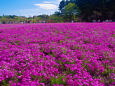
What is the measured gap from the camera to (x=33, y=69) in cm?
426

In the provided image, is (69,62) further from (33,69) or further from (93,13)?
(93,13)

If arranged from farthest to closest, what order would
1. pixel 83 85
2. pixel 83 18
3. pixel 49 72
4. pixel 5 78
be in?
pixel 83 18, pixel 49 72, pixel 5 78, pixel 83 85

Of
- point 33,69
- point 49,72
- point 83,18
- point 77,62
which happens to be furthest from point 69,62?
point 83,18

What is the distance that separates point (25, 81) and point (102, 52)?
3717mm

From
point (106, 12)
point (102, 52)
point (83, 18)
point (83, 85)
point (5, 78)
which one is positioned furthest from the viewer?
point (83, 18)

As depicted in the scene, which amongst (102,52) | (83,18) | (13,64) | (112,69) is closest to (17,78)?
(13,64)

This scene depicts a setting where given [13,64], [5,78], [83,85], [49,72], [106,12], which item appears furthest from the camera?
[106,12]

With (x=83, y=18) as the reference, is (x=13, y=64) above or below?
below

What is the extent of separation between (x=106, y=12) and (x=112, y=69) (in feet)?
178

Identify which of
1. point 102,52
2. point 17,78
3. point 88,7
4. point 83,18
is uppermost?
point 88,7

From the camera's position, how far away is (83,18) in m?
60.4

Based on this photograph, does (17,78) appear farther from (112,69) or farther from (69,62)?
(112,69)

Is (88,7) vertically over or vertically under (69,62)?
over

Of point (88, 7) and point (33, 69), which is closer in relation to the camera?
point (33, 69)
